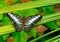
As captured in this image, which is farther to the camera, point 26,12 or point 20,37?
point 26,12

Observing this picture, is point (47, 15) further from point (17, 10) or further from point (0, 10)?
point (0, 10)

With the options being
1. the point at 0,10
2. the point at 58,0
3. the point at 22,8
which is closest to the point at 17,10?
the point at 22,8

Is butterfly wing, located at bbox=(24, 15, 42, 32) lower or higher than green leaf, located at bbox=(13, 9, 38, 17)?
lower

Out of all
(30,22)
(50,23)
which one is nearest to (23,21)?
(30,22)

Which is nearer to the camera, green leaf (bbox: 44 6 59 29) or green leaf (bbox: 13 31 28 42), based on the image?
green leaf (bbox: 13 31 28 42)

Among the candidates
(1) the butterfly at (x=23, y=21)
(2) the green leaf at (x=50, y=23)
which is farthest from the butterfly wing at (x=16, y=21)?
(2) the green leaf at (x=50, y=23)

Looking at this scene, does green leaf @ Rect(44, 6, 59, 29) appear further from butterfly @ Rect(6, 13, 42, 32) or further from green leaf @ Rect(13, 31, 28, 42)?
green leaf @ Rect(13, 31, 28, 42)

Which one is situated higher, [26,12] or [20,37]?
[26,12]

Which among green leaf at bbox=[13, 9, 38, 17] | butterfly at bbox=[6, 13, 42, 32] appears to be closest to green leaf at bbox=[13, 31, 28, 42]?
butterfly at bbox=[6, 13, 42, 32]

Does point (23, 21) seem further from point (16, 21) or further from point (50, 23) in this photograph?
point (50, 23)
